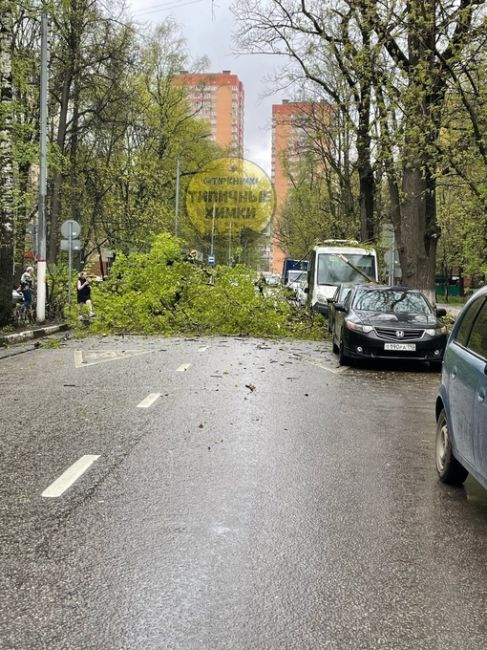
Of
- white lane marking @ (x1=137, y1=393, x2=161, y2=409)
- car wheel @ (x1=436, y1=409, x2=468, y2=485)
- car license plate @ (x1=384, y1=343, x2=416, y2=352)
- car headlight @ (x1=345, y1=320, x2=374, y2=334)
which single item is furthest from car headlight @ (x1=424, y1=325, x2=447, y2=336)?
car wheel @ (x1=436, y1=409, x2=468, y2=485)

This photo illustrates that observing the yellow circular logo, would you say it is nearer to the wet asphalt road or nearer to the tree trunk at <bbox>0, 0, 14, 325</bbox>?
the tree trunk at <bbox>0, 0, 14, 325</bbox>

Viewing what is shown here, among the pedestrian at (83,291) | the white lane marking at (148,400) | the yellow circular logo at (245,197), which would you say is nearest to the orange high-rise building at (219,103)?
the yellow circular logo at (245,197)

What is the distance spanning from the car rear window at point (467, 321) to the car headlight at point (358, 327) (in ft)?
25.4

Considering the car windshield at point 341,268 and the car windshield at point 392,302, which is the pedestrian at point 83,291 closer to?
the car windshield at point 341,268

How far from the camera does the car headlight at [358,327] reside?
44.7 ft

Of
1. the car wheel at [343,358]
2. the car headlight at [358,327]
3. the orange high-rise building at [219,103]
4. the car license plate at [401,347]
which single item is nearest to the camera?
the car license plate at [401,347]

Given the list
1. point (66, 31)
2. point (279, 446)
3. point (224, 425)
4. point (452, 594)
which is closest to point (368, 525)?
point (452, 594)

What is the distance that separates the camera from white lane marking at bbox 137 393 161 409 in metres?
9.01

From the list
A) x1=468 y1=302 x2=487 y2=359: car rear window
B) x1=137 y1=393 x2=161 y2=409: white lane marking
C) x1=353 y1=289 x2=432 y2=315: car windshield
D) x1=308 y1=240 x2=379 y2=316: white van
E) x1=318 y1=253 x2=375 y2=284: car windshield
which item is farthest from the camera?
x1=318 y1=253 x2=375 y2=284: car windshield

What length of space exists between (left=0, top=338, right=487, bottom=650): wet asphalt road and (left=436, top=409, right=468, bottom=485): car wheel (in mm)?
123

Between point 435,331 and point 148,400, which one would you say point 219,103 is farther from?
point 148,400

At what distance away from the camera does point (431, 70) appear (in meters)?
14.8

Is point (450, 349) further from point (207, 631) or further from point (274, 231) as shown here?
point (274, 231)

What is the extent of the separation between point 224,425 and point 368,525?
3.39 metres
